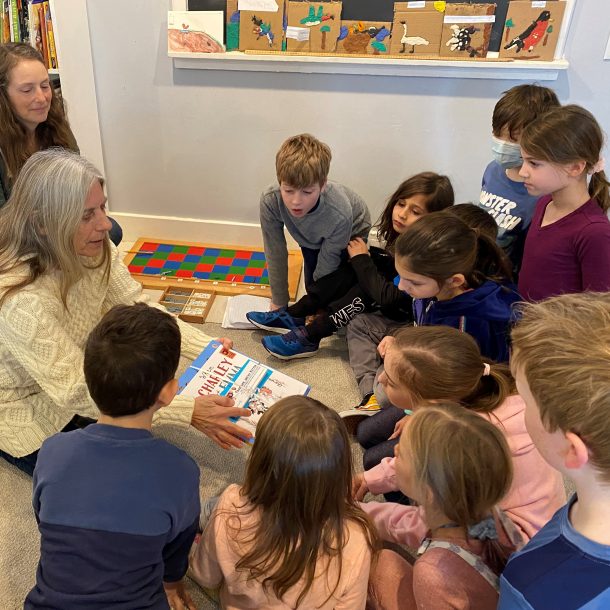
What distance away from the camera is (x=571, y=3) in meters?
2.01

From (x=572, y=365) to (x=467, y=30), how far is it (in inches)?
71.0

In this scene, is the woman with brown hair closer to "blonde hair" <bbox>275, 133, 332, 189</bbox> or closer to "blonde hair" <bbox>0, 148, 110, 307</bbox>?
"blonde hair" <bbox>0, 148, 110, 307</bbox>

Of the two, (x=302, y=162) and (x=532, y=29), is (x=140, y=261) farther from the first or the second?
(x=532, y=29)

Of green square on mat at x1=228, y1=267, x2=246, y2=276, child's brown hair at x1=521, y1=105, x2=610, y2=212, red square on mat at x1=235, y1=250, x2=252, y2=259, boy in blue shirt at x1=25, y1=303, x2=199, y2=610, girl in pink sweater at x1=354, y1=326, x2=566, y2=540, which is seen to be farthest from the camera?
Answer: red square on mat at x1=235, y1=250, x2=252, y2=259

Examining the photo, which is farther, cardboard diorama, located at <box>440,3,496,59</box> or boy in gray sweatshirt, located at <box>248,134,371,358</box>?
cardboard diorama, located at <box>440,3,496,59</box>

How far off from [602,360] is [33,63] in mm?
1912

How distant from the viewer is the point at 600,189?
156 cm

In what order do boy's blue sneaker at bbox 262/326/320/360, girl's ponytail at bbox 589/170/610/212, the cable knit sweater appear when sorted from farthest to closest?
boy's blue sneaker at bbox 262/326/320/360, girl's ponytail at bbox 589/170/610/212, the cable knit sweater

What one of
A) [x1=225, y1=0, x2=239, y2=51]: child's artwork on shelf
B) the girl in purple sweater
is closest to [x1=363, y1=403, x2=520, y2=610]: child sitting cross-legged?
the girl in purple sweater

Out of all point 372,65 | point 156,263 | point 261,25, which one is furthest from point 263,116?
point 156,263

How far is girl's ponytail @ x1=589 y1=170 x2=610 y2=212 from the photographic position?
61.1 inches

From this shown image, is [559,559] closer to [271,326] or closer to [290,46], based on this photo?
[271,326]

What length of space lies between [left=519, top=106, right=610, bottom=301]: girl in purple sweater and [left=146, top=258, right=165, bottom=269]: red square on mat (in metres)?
1.59

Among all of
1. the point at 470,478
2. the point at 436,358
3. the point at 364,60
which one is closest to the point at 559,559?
the point at 470,478
